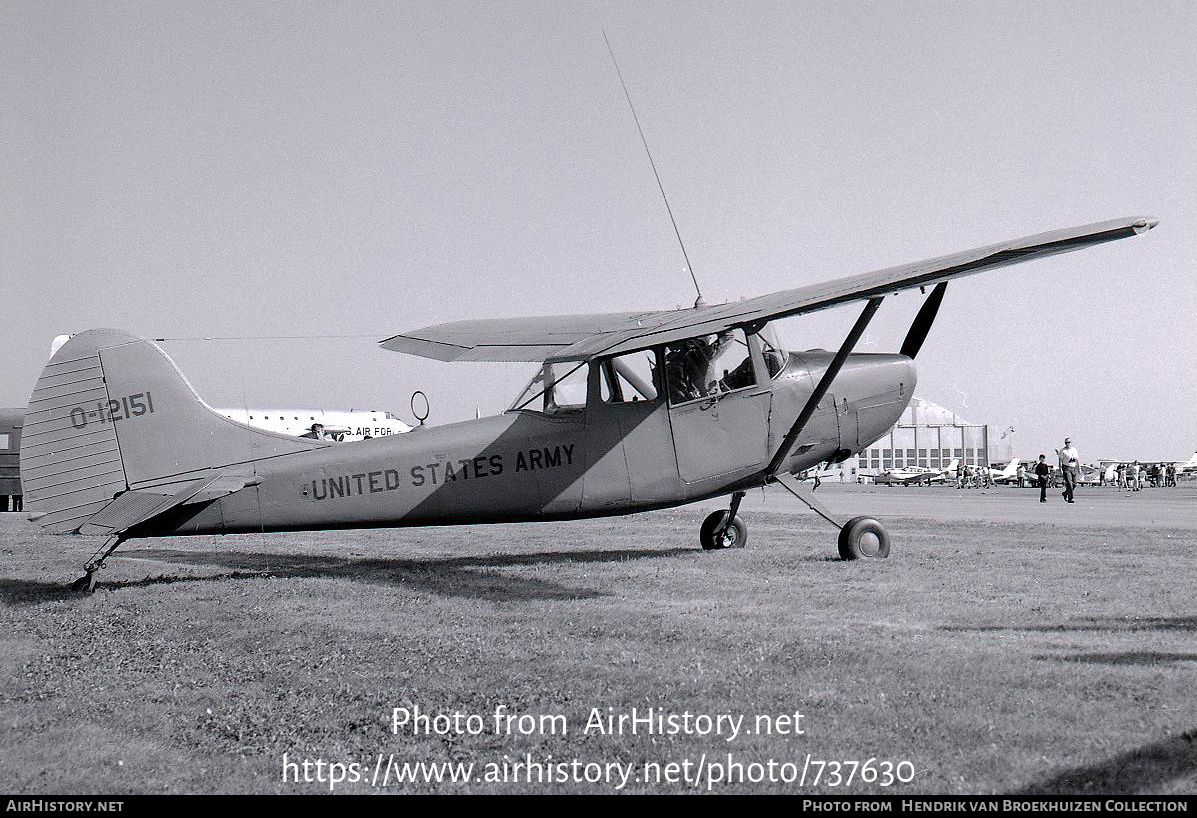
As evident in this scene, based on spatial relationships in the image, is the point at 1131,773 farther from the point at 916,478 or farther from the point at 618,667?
the point at 916,478

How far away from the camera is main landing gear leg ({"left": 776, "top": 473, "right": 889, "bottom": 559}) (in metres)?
11.4

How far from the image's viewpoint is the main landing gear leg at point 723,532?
1307cm

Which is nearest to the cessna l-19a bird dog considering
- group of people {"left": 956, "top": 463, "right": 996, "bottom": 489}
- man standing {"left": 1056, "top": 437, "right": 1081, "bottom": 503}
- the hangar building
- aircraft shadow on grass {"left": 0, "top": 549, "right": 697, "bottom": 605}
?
aircraft shadow on grass {"left": 0, "top": 549, "right": 697, "bottom": 605}

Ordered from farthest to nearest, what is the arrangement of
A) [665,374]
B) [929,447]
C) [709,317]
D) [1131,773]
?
[929,447] < [665,374] < [709,317] < [1131,773]

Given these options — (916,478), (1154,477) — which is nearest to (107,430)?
(1154,477)

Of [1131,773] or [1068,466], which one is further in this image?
[1068,466]

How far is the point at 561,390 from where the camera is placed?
428 inches

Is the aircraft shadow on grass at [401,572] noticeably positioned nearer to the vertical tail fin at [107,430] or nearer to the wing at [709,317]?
the vertical tail fin at [107,430]

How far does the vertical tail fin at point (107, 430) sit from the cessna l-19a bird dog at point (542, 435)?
0.02 metres

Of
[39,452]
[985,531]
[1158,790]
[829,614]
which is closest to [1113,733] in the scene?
[1158,790]

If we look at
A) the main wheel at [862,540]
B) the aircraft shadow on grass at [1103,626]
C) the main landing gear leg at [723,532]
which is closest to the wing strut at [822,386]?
the main wheel at [862,540]

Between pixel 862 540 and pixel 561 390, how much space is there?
13.6ft

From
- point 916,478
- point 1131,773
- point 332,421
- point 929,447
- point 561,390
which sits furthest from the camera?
point 929,447

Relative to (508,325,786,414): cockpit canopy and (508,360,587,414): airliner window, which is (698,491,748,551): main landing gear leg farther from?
(508,360,587,414): airliner window
